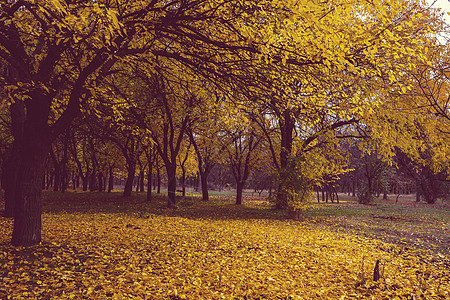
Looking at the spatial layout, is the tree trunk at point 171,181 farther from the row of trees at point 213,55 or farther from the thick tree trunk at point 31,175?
the thick tree trunk at point 31,175

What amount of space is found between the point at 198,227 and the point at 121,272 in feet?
20.2

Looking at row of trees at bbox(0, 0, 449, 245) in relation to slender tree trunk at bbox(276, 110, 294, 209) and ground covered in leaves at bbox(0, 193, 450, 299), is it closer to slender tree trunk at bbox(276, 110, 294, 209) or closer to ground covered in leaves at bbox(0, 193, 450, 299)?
ground covered in leaves at bbox(0, 193, 450, 299)

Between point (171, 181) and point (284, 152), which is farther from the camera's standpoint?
point (171, 181)

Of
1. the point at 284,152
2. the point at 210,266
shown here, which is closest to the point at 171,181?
the point at 284,152

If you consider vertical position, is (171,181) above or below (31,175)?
below

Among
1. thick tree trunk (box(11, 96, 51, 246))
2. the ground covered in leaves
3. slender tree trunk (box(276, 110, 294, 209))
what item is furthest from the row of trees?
slender tree trunk (box(276, 110, 294, 209))

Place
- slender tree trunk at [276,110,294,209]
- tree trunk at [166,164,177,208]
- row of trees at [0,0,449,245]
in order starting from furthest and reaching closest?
1. tree trunk at [166,164,177,208]
2. slender tree trunk at [276,110,294,209]
3. row of trees at [0,0,449,245]

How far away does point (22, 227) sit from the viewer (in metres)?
6.99

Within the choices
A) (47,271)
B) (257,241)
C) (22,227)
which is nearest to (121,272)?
(47,271)

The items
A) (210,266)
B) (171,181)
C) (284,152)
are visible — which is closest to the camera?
(210,266)

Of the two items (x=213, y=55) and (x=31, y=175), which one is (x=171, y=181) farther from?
(x=213, y=55)

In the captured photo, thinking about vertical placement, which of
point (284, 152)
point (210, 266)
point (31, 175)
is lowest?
point (210, 266)

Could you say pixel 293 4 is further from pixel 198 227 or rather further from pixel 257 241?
pixel 198 227

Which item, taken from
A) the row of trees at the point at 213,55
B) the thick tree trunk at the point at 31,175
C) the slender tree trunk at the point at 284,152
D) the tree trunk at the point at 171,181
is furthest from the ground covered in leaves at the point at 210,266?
the tree trunk at the point at 171,181
